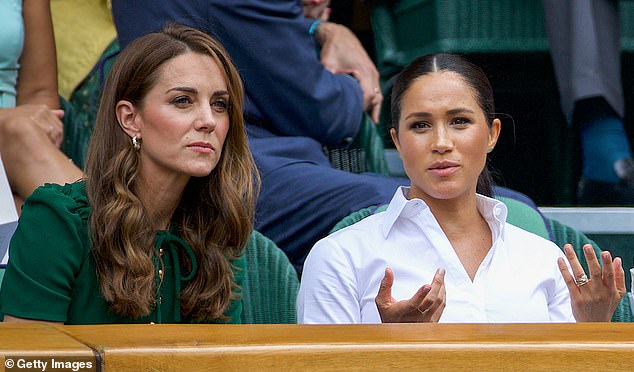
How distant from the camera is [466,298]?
2244 mm

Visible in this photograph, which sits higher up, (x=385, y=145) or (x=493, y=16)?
(x=493, y=16)

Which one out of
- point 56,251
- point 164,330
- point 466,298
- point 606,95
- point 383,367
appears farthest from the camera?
point 606,95

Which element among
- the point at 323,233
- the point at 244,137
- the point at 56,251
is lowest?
the point at 323,233

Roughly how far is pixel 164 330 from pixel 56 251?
0.76m

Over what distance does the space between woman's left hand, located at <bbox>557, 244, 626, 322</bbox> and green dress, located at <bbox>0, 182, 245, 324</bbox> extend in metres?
0.82

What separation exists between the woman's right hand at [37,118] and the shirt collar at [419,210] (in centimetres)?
109

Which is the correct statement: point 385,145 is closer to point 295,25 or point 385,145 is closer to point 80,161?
point 295,25

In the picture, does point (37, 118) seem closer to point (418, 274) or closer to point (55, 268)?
point (55, 268)

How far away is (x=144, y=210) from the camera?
88.2 inches

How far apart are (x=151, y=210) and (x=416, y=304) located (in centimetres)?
63

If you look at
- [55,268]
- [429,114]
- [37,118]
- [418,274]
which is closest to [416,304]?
[418,274]

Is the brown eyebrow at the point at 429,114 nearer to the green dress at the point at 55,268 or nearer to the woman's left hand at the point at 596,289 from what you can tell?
the woman's left hand at the point at 596,289

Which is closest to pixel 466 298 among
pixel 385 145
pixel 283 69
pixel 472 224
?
pixel 472 224

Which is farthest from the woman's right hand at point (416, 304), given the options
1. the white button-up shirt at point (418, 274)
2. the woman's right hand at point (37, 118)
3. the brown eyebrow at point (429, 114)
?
the woman's right hand at point (37, 118)
